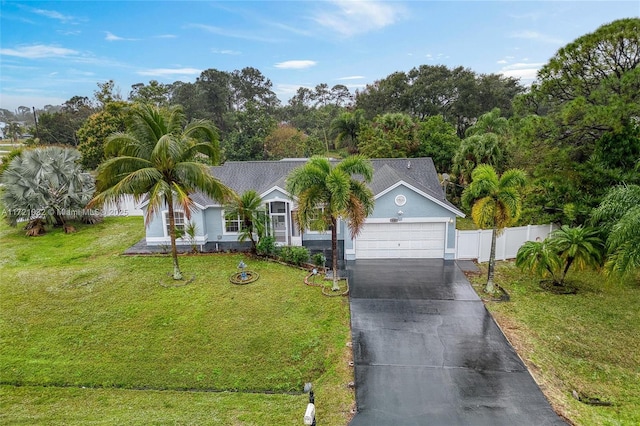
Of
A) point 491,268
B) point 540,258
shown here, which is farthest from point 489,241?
point 491,268

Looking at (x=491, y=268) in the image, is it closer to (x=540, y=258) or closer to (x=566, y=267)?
(x=540, y=258)

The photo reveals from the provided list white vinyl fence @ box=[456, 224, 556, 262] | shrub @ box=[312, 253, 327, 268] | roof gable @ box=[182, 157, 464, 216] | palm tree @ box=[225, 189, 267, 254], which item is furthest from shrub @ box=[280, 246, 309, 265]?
white vinyl fence @ box=[456, 224, 556, 262]

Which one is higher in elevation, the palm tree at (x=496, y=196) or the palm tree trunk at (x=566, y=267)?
the palm tree at (x=496, y=196)

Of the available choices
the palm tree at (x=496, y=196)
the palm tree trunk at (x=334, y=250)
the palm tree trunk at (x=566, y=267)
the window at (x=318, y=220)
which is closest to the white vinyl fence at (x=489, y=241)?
the palm tree trunk at (x=566, y=267)

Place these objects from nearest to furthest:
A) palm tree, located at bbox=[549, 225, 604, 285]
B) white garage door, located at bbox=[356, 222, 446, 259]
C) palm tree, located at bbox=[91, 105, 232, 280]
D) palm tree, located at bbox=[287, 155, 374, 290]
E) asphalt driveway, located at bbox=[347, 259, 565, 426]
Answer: asphalt driveway, located at bbox=[347, 259, 565, 426] → palm tree, located at bbox=[287, 155, 374, 290] → palm tree, located at bbox=[549, 225, 604, 285] → palm tree, located at bbox=[91, 105, 232, 280] → white garage door, located at bbox=[356, 222, 446, 259]

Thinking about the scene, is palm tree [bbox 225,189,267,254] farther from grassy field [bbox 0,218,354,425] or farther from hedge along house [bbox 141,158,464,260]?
grassy field [bbox 0,218,354,425]

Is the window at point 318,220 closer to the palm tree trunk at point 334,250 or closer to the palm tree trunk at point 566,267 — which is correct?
the palm tree trunk at point 334,250
